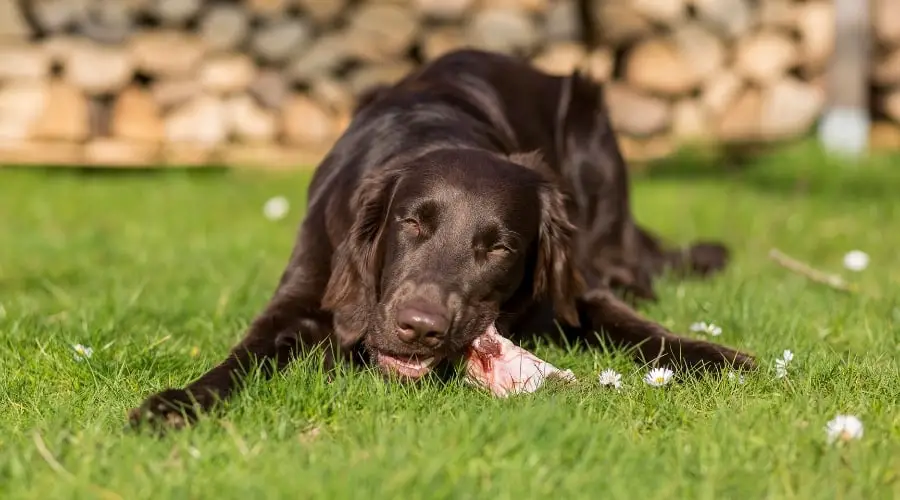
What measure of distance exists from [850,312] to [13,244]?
11.1 ft

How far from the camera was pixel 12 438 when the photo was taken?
217 cm

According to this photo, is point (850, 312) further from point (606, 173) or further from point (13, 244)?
point (13, 244)

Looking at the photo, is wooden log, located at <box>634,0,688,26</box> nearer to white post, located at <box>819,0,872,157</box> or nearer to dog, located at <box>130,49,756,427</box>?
white post, located at <box>819,0,872,157</box>

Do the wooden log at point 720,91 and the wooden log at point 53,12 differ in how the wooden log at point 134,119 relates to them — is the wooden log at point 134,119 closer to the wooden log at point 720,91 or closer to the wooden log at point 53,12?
the wooden log at point 53,12

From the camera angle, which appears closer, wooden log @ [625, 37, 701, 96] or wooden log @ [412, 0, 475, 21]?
wooden log @ [412, 0, 475, 21]

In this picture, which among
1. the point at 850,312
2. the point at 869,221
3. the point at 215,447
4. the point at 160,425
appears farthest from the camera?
the point at 869,221

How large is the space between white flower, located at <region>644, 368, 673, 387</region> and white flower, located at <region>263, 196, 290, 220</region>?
3.32m

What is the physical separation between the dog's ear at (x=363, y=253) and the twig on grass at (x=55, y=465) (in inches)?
37.7

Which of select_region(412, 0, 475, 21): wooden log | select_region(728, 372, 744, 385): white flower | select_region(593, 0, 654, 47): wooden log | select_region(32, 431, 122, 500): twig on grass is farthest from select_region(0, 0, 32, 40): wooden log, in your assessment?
select_region(728, 372, 744, 385): white flower

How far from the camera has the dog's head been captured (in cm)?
253

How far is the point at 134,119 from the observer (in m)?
6.86

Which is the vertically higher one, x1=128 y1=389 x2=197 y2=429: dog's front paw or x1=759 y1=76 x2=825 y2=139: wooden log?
x1=128 y1=389 x2=197 y2=429: dog's front paw

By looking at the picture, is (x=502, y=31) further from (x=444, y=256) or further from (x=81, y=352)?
(x=81, y=352)

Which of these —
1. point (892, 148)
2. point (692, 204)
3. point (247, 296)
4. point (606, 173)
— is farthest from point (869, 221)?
point (247, 296)
